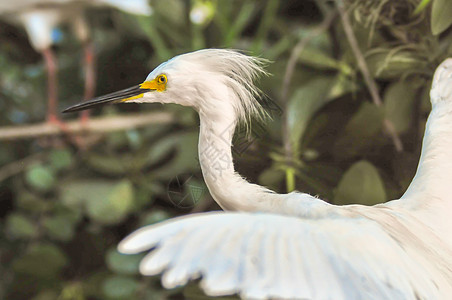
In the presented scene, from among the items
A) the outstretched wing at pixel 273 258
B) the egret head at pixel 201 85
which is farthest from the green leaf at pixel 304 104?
the outstretched wing at pixel 273 258

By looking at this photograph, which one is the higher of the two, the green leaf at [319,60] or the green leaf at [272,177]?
the green leaf at [319,60]

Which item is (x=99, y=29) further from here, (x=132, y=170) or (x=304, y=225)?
(x=304, y=225)

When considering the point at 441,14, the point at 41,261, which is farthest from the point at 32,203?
the point at 441,14

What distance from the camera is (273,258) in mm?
312

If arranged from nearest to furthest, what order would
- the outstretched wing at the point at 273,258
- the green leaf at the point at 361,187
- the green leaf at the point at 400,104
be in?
the outstretched wing at the point at 273,258, the green leaf at the point at 361,187, the green leaf at the point at 400,104

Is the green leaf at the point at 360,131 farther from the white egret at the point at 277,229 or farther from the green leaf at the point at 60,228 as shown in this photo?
the green leaf at the point at 60,228

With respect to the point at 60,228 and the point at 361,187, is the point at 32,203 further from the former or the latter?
the point at 361,187

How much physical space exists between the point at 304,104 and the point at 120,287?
43 centimetres

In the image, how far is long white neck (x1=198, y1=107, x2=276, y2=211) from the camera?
43 centimetres

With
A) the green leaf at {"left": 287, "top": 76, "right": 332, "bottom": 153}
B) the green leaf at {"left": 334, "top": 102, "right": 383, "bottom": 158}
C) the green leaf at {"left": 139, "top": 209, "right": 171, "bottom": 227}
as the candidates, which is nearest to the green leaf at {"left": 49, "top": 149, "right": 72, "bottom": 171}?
the green leaf at {"left": 139, "top": 209, "right": 171, "bottom": 227}

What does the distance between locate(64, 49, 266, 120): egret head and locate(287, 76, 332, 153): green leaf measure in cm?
22

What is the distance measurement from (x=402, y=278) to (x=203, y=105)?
18 cm

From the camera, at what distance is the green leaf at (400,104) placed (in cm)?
67

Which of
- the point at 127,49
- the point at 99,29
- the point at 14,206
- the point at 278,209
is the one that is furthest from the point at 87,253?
the point at 278,209
